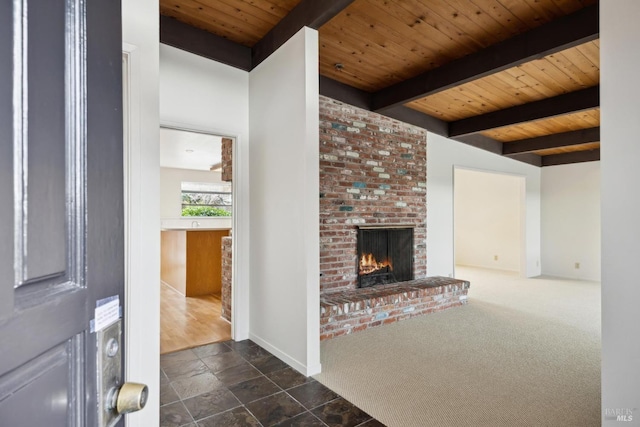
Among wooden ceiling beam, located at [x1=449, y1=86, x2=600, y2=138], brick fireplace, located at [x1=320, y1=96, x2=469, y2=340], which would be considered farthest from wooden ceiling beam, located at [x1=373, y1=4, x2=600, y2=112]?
wooden ceiling beam, located at [x1=449, y1=86, x2=600, y2=138]

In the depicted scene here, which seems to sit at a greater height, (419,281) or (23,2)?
(23,2)

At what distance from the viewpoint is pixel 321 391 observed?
7.89 feet

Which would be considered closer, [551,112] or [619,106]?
[619,106]

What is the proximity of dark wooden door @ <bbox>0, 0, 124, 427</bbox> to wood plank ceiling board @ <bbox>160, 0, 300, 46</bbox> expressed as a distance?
2.49 metres

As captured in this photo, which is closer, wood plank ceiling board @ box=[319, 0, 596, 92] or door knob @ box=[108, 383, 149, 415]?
door knob @ box=[108, 383, 149, 415]

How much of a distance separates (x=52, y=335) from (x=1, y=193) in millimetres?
202

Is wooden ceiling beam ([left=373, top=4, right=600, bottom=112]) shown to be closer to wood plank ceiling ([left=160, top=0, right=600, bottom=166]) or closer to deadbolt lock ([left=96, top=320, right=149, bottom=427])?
wood plank ceiling ([left=160, top=0, right=600, bottom=166])

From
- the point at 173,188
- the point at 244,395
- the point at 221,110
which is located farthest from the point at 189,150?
the point at 244,395

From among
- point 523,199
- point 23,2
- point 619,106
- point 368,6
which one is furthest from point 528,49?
point 523,199

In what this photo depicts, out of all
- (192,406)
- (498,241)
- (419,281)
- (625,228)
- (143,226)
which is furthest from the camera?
(498,241)

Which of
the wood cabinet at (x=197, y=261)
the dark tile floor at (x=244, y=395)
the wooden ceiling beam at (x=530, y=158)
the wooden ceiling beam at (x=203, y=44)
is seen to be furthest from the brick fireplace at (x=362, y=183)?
the wooden ceiling beam at (x=530, y=158)

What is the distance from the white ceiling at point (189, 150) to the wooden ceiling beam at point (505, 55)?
2623 millimetres

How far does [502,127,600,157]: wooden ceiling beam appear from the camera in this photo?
18.0 ft

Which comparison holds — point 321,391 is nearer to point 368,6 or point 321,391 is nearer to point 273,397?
point 273,397
